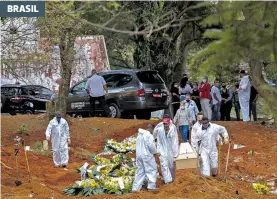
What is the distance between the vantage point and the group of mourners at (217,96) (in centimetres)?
2097

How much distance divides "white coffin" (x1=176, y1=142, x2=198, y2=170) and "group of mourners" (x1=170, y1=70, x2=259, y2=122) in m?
5.53

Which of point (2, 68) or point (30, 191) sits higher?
point (2, 68)

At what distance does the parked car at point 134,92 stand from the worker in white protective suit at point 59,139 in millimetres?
6169

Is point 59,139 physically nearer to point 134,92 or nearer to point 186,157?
point 186,157

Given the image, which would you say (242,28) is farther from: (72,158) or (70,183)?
(72,158)

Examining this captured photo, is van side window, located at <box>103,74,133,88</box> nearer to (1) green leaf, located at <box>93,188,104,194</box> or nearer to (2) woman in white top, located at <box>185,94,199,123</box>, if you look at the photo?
(2) woman in white top, located at <box>185,94,199,123</box>

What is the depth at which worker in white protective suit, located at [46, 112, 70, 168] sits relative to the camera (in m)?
16.8

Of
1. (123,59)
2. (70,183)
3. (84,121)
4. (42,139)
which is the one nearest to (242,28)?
(70,183)

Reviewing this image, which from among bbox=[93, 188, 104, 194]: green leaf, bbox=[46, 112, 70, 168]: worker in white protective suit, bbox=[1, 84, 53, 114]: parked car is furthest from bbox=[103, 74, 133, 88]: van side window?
bbox=[93, 188, 104, 194]: green leaf

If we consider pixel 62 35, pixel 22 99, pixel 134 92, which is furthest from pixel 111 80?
pixel 62 35

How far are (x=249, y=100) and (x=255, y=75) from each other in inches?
84.8

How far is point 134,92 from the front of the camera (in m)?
22.8

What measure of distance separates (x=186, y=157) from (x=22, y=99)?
13.3m

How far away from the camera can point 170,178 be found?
14.2 m
